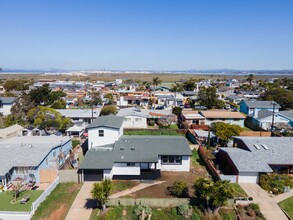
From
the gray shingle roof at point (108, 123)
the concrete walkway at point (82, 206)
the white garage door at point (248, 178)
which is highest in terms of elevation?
the gray shingle roof at point (108, 123)

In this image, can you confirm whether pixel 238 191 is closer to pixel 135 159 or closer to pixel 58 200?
pixel 135 159

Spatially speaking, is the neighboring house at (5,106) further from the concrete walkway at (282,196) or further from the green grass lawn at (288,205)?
the green grass lawn at (288,205)

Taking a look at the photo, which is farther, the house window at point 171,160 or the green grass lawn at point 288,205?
the house window at point 171,160

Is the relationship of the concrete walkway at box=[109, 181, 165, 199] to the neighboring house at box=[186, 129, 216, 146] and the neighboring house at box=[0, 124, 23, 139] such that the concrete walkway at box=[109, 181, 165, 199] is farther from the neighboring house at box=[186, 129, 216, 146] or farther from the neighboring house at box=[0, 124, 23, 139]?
the neighboring house at box=[0, 124, 23, 139]

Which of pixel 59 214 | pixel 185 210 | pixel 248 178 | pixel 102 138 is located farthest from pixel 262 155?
pixel 59 214

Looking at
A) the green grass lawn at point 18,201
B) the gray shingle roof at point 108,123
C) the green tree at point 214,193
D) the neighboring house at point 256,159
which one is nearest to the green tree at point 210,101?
the neighboring house at point 256,159

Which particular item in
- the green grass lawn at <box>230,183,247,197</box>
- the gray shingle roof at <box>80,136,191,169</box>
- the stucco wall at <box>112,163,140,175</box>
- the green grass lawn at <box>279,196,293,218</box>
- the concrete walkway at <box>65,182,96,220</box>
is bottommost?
the green grass lawn at <box>279,196,293,218</box>

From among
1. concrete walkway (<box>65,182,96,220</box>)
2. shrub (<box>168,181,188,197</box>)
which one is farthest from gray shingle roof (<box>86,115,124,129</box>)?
shrub (<box>168,181,188,197</box>)
